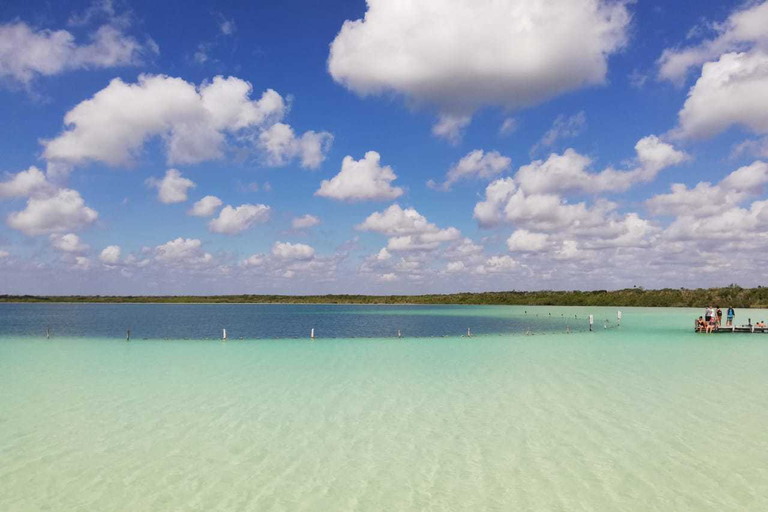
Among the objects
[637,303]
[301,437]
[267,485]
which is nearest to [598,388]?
[301,437]

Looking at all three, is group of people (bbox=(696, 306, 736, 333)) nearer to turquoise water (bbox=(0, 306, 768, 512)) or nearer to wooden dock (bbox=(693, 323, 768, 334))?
wooden dock (bbox=(693, 323, 768, 334))

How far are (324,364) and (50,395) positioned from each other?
13.4 m

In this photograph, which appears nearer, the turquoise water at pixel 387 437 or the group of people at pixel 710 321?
the turquoise water at pixel 387 437

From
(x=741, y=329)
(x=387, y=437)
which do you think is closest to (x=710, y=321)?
(x=741, y=329)

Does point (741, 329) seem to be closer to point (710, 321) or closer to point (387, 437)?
point (710, 321)

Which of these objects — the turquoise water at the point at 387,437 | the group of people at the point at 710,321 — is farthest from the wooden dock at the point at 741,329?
the turquoise water at the point at 387,437

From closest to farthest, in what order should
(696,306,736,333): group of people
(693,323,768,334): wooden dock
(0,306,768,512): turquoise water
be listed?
(0,306,768,512): turquoise water
(696,306,736,333): group of people
(693,323,768,334): wooden dock

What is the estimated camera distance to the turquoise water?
1008 centimetres

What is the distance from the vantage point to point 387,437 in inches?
556

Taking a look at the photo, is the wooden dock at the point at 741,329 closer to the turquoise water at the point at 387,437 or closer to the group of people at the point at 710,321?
the group of people at the point at 710,321

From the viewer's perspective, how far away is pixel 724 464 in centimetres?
1166

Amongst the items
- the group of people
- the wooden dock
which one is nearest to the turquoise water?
the group of people

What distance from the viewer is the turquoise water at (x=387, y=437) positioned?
10.1m

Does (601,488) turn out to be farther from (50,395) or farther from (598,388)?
(50,395)
